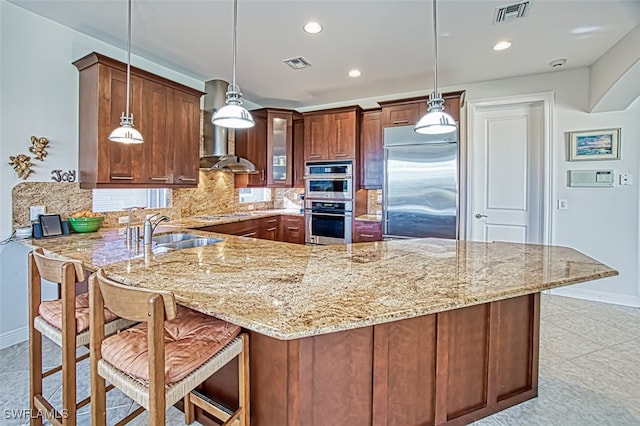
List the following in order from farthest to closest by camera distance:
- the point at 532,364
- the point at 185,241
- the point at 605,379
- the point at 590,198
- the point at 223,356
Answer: the point at 590,198 < the point at 185,241 < the point at 605,379 < the point at 532,364 < the point at 223,356

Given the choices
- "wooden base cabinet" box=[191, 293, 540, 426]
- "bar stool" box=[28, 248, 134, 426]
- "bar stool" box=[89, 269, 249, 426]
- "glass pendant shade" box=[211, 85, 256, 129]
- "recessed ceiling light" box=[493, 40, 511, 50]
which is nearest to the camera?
"bar stool" box=[89, 269, 249, 426]

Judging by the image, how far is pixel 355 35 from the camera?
2959mm

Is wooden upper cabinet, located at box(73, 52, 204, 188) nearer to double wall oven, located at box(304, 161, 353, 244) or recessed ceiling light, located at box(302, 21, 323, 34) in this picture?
recessed ceiling light, located at box(302, 21, 323, 34)

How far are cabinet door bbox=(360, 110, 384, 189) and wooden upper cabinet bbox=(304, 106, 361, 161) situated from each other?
0.36 feet

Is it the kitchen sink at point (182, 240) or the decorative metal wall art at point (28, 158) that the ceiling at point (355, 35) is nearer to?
the decorative metal wall art at point (28, 158)

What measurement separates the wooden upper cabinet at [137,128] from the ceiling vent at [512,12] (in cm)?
309

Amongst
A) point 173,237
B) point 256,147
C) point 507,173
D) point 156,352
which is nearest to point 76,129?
point 173,237

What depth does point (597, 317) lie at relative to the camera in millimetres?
3344

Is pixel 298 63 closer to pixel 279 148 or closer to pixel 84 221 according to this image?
pixel 279 148

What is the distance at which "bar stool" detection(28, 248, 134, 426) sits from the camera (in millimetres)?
1466

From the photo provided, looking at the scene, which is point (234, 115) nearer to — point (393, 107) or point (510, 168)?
point (393, 107)

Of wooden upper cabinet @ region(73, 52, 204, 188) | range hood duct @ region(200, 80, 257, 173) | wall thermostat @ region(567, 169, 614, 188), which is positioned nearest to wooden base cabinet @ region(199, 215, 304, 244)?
range hood duct @ region(200, 80, 257, 173)

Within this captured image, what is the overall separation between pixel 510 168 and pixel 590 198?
0.92m

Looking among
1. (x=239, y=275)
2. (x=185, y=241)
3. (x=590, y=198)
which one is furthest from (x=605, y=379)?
(x=185, y=241)
